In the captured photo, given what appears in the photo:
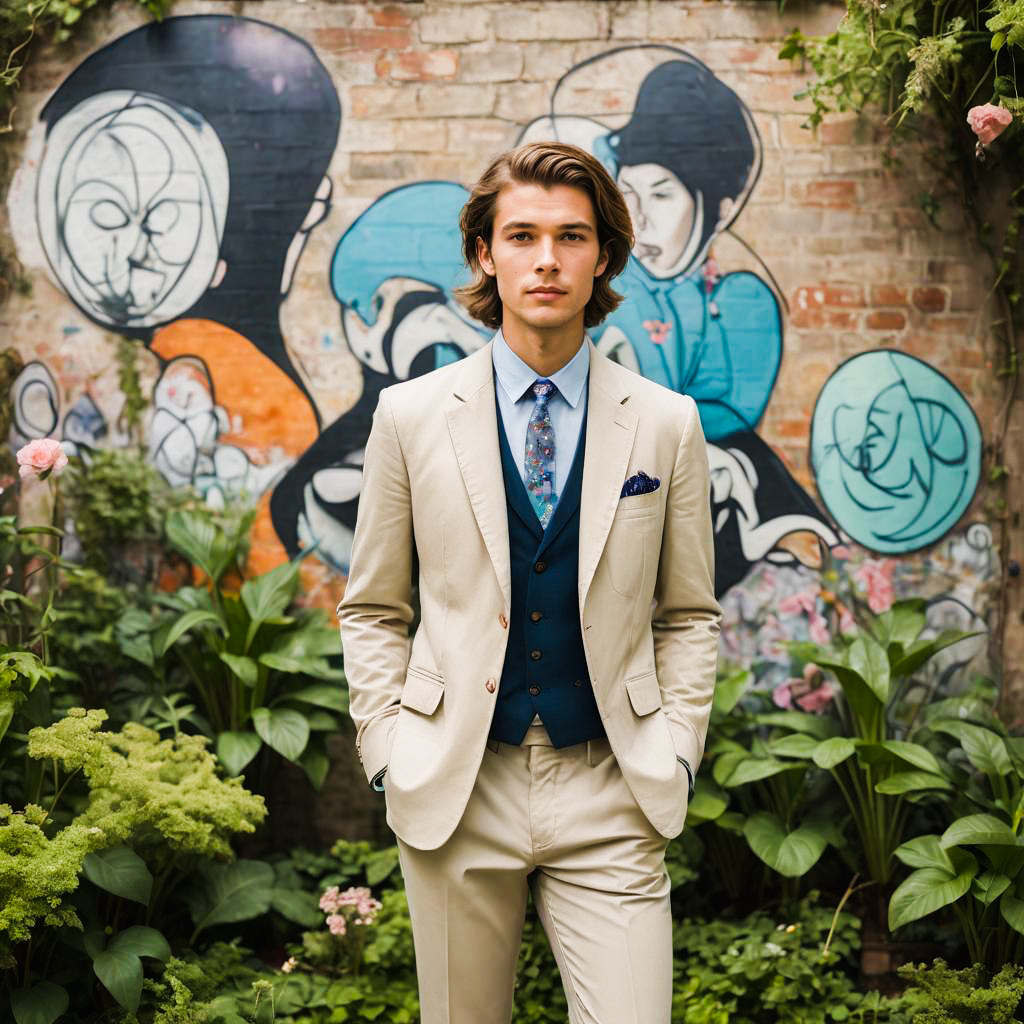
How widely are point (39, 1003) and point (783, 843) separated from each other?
2.31 m

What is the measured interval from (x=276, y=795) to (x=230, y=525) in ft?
3.51

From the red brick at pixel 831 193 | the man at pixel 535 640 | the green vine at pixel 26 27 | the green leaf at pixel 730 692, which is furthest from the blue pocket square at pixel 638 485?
the green vine at pixel 26 27

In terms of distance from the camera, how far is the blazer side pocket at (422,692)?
2.35 m

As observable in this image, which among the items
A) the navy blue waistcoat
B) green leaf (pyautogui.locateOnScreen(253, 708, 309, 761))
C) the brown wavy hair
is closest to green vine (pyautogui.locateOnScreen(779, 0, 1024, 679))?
the brown wavy hair

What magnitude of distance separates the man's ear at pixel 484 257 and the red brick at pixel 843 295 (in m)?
2.08

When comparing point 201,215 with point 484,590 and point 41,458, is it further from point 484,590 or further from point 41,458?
point 484,590

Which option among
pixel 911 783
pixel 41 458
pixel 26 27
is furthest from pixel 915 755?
pixel 26 27

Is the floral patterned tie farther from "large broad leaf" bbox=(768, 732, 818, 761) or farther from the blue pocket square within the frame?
"large broad leaf" bbox=(768, 732, 818, 761)

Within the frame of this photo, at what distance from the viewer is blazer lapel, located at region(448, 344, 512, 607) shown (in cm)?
229

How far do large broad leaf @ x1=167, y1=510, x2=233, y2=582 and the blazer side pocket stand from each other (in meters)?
1.95

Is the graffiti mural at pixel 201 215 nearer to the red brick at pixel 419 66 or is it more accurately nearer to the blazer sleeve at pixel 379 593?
the red brick at pixel 419 66

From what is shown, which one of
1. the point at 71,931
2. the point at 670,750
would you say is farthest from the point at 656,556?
the point at 71,931

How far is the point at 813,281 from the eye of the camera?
4.21 metres

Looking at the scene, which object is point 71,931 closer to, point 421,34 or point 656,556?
point 656,556
